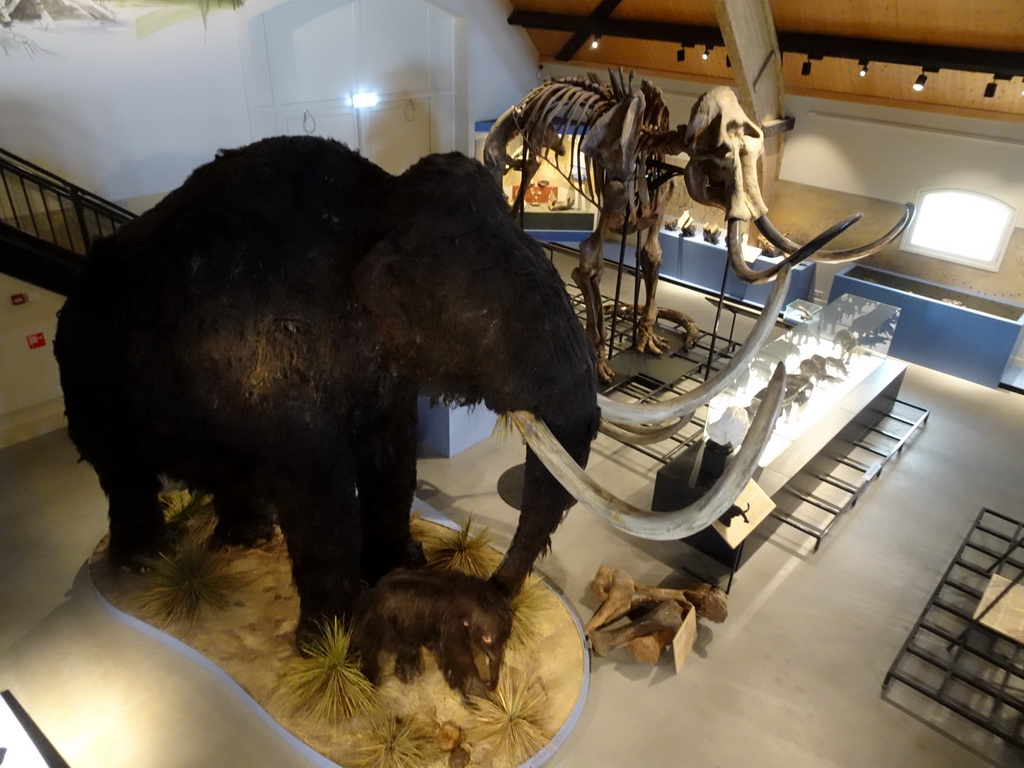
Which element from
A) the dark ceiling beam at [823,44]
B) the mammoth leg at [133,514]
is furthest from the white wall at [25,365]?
the dark ceiling beam at [823,44]

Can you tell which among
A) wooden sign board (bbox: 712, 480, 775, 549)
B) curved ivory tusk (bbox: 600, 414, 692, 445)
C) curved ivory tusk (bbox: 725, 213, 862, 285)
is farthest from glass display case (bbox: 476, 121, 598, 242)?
curved ivory tusk (bbox: 600, 414, 692, 445)

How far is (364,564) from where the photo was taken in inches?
129

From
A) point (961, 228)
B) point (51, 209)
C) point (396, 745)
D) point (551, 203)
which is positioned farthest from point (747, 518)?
point (551, 203)

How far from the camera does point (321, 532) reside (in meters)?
2.59

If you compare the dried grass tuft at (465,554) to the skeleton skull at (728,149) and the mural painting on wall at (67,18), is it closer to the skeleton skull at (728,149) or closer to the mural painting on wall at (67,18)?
the skeleton skull at (728,149)

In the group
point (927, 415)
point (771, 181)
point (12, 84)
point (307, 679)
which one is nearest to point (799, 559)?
point (927, 415)

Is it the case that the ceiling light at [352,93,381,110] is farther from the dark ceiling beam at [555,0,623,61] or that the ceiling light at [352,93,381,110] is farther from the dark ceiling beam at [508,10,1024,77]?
the dark ceiling beam at [555,0,623,61]

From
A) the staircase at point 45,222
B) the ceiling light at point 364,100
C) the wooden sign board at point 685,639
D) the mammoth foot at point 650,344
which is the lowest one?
the wooden sign board at point 685,639

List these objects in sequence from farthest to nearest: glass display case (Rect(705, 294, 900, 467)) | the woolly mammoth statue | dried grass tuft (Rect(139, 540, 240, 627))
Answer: glass display case (Rect(705, 294, 900, 467))
dried grass tuft (Rect(139, 540, 240, 627))
the woolly mammoth statue

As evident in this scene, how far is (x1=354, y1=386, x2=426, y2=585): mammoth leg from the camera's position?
2.83m

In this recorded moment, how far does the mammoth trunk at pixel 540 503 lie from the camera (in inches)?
87.1

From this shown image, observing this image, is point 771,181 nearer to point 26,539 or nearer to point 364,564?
point 364,564

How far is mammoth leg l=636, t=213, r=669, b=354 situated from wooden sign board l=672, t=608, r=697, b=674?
10.0 feet

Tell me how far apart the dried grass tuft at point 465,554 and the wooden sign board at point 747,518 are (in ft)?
3.80
